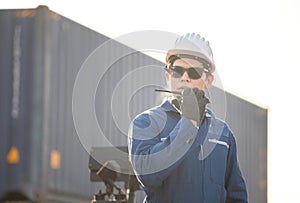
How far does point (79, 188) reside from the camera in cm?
1283

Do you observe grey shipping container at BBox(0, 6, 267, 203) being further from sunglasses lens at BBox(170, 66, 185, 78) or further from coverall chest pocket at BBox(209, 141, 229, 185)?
sunglasses lens at BBox(170, 66, 185, 78)

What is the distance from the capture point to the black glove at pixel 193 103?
3283mm

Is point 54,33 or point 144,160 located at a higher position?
point 54,33

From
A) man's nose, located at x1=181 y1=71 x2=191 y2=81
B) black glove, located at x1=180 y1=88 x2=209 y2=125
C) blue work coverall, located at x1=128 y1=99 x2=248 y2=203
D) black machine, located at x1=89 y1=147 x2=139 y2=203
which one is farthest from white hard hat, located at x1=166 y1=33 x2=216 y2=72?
black machine, located at x1=89 y1=147 x2=139 y2=203

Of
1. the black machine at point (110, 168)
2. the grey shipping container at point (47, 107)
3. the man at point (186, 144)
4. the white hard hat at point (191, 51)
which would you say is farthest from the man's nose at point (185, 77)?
the grey shipping container at point (47, 107)

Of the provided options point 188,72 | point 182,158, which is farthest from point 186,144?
point 188,72

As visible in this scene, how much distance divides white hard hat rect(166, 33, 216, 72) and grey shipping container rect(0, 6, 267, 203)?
8576 millimetres

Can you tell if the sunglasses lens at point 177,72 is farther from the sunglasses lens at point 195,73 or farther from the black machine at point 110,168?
the black machine at point 110,168

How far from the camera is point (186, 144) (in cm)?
343

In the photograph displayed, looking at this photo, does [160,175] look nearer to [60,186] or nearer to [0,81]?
[60,186]

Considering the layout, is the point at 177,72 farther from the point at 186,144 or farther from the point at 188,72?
the point at 186,144

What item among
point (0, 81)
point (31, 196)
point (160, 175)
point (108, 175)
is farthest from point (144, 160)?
point (0, 81)

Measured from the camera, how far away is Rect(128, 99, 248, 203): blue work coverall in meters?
3.43

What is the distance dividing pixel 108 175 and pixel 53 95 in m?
6.73
